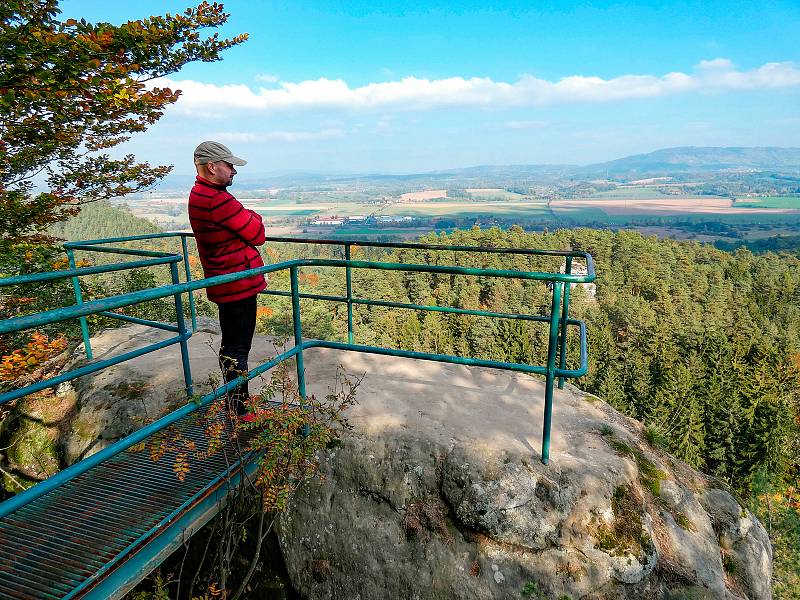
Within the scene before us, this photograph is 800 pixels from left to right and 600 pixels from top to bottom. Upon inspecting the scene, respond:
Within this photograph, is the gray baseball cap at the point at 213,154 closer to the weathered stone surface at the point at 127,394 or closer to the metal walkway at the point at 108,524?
the weathered stone surface at the point at 127,394

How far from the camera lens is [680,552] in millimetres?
3172

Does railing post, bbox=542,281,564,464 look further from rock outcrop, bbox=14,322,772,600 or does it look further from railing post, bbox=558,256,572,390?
rock outcrop, bbox=14,322,772,600

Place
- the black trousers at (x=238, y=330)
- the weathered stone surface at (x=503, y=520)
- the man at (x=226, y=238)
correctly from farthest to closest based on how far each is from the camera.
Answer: the black trousers at (x=238, y=330) → the man at (x=226, y=238) → the weathered stone surface at (x=503, y=520)

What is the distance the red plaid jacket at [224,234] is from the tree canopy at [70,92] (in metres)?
3.17

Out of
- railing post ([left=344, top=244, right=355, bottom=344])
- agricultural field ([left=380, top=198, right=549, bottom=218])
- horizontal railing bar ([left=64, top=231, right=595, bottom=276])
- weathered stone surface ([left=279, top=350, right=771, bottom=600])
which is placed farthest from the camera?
agricultural field ([left=380, top=198, right=549, bottom=218])

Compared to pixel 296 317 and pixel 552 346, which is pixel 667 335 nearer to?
pixel 552 346

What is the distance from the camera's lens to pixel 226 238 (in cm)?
322

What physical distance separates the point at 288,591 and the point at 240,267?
231cm

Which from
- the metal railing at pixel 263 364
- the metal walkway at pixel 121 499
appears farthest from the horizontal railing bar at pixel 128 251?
the metal walkway at pixel 121 499

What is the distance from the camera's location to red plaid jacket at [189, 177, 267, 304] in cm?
312

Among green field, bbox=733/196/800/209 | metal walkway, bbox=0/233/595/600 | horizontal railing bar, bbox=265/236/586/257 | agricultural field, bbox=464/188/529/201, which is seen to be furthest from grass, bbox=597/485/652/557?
green field, bbox=733/196/800/209

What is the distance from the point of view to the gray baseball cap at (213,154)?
3.08 meters

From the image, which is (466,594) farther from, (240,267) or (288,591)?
(240,267)

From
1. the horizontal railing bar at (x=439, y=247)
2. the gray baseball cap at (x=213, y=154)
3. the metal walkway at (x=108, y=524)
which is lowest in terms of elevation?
the metal walkway at (x=108, y=524)
